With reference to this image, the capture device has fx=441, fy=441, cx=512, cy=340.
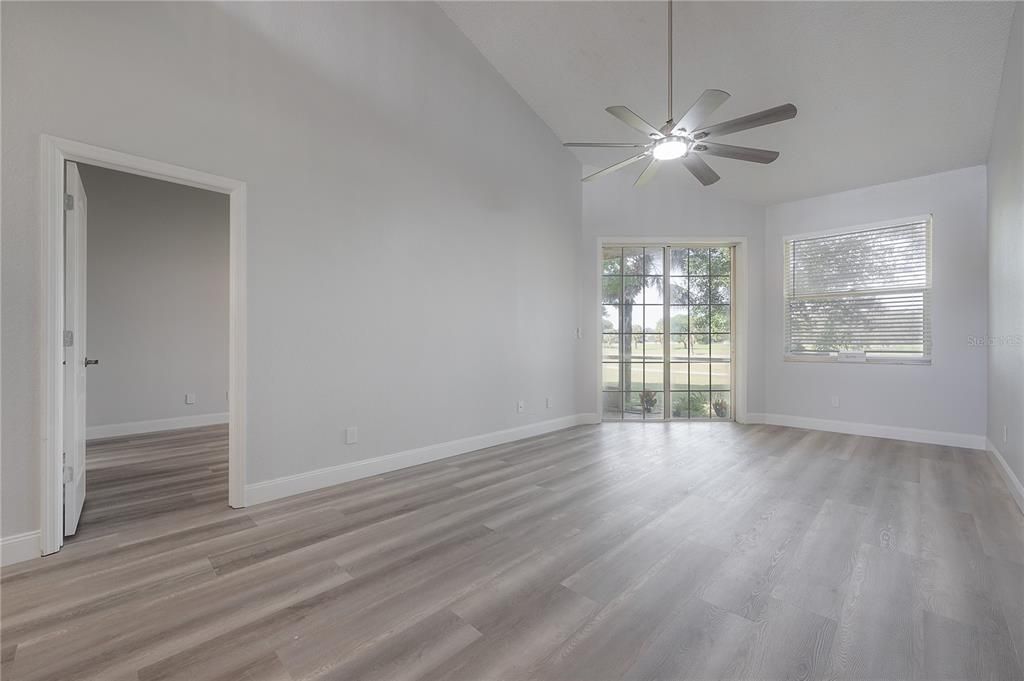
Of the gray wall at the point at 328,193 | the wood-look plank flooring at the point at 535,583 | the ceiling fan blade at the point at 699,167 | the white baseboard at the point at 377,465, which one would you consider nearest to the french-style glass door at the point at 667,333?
the gray wall at the point at 328,193

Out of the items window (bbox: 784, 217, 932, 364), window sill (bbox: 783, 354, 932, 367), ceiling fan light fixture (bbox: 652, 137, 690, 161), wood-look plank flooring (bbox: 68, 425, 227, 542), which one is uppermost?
ceiling fan light fixture (bbox: 652, 137, 690, 161)

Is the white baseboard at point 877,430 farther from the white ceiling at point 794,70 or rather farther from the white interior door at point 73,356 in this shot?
the white interior door at point 73,356

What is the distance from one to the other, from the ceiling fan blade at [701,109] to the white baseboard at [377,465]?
308 cm

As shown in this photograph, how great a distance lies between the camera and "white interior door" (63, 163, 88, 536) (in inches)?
93.1

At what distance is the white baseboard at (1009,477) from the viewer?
2.90m

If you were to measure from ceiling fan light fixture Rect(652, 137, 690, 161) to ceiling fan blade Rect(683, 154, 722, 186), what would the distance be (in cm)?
19

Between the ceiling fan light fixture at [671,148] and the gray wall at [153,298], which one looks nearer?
the ceiling fan light fixture at [671,148]

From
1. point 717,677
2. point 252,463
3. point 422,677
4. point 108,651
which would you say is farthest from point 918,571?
point 252,463

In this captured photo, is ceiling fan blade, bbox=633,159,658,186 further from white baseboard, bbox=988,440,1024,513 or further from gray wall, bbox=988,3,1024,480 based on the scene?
white baseboard, bbox=988,440,1024,513

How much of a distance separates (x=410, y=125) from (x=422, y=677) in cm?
381

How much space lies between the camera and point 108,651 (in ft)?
4.93

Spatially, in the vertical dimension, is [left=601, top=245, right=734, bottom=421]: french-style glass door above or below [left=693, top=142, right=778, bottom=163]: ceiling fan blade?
below

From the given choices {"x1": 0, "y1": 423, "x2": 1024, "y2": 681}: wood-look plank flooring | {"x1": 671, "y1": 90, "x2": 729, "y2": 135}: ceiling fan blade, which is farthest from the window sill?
{"x1": 671, "y1": 90, "x2": 729, "y2": 135}: ceiling fan blade

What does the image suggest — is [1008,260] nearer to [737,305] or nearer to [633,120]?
[737,305]
